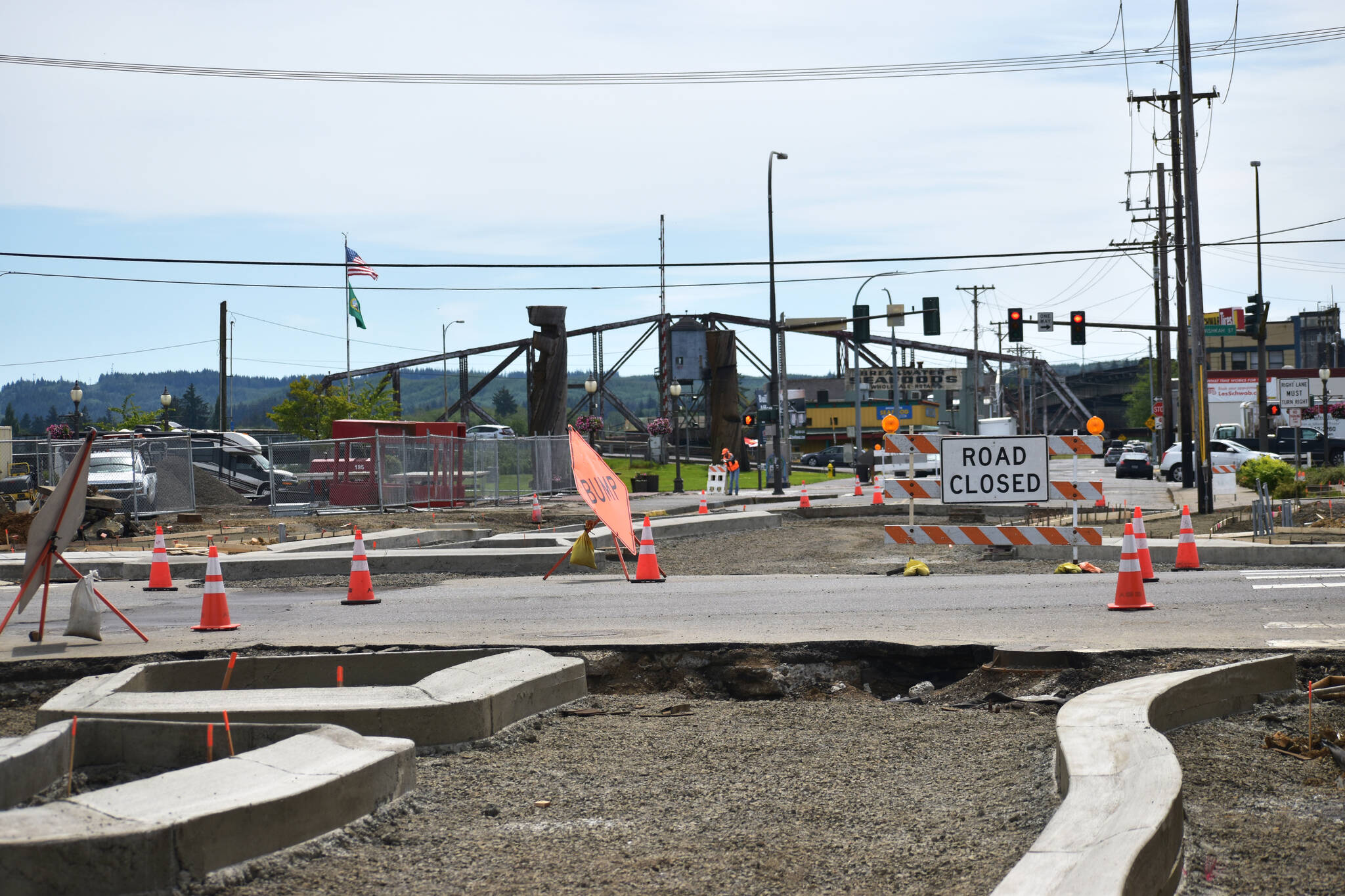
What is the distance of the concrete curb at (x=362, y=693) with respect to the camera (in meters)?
6.21

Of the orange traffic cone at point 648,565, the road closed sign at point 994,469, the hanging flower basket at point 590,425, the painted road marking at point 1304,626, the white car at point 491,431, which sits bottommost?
the painted road marking at point 1304,626

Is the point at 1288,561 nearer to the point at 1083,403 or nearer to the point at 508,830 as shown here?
the point at 508,830

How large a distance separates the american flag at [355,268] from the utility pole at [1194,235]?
937 inches

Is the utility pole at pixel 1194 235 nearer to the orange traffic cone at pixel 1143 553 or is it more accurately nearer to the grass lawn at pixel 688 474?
the orange traffic cone at pixel 1143 553

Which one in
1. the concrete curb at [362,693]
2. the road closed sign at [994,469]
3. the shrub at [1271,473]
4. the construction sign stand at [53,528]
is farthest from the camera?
the shrub at [1271,473]

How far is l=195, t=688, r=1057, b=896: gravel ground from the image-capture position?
4273 millimetres

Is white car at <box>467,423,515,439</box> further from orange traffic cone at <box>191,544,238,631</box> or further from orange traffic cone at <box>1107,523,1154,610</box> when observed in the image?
orange traffic cone at <box>1107,523,1154,610</box>

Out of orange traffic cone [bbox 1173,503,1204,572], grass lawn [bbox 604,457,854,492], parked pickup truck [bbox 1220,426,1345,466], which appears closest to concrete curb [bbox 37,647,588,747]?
orange traffic cone [bbox 1173,503,1204,572]

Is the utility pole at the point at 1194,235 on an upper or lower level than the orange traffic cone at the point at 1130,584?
upper

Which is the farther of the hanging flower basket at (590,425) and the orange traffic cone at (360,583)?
the hanging flower basket at (590,425)

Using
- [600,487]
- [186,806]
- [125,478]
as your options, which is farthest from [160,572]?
[125,478]

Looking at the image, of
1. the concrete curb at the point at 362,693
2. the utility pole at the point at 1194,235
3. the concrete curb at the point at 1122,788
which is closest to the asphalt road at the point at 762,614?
the concrete curb at the point at 362,693

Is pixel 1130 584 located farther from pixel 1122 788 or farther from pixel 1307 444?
pixel 1307 444

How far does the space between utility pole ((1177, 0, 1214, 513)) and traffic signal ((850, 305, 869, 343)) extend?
51.4 ft
